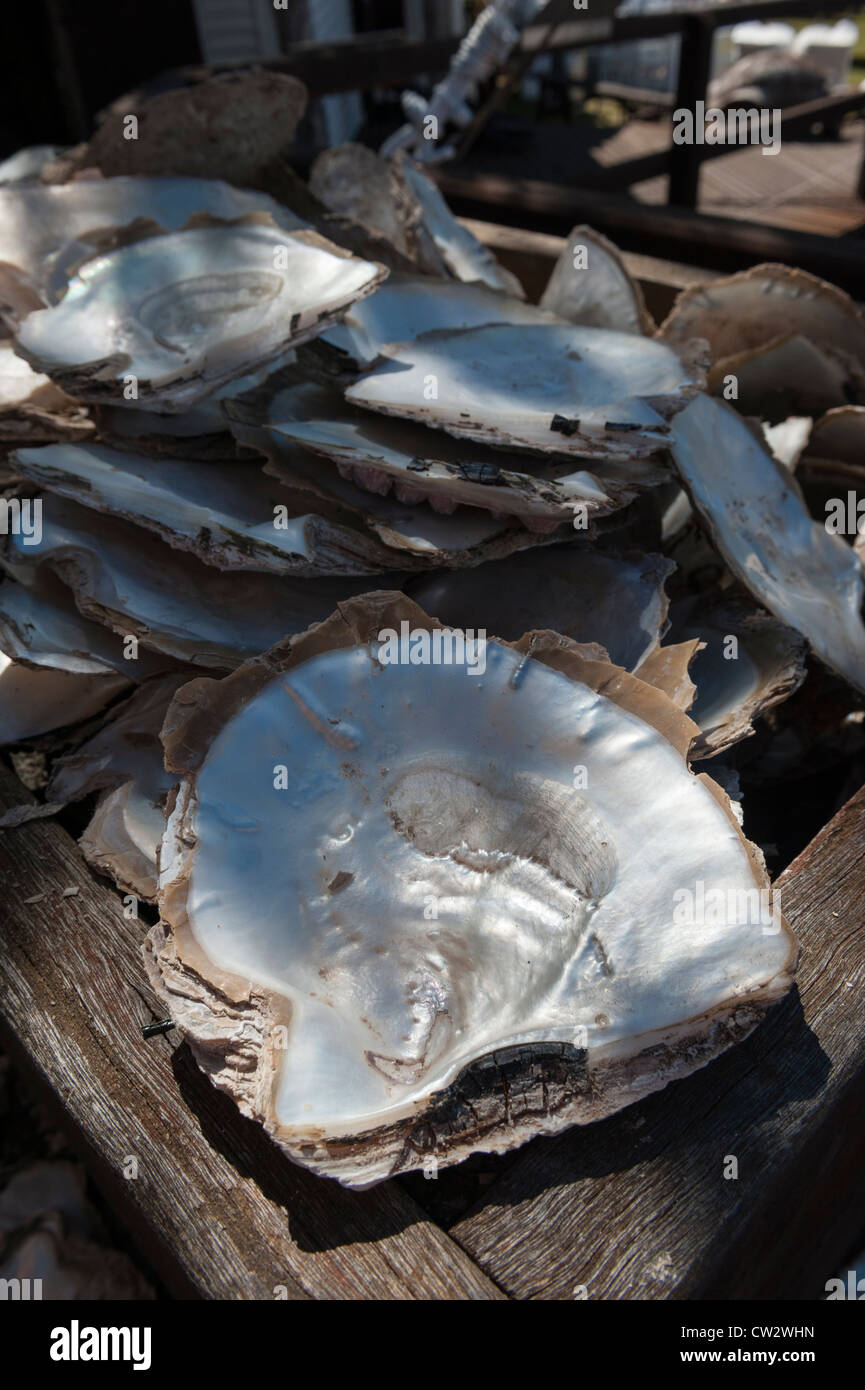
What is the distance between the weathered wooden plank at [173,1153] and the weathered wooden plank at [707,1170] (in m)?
0.06

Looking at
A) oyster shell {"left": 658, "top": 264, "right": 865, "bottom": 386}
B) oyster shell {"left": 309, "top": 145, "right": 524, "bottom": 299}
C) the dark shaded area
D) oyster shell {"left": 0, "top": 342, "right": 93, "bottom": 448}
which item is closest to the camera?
oyster shell {"left": 0, "top": 342, "right": 93, "bottom": 448}

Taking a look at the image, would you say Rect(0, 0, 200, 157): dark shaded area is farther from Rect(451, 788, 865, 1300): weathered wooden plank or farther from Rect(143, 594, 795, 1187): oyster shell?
Rect(451, 788, 865, 1300): weathered wooden plank

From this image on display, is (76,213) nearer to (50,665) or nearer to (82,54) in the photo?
(50,665)

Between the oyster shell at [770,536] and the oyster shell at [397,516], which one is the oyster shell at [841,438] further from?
the oyster shell at [397,516]

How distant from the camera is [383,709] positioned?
1.05 meters

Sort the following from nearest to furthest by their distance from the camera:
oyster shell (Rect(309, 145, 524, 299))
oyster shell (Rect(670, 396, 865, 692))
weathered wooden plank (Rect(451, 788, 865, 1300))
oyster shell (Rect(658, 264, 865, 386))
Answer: weathered wooden plank (Rect(451, 788, 865, 1300)) → oyster shell (Rect(670, 396, 865, 692)) → oyster shell (Rect(658, 264, 865, 386)) → oyster shell (Rect(309, 145, 524, 299))

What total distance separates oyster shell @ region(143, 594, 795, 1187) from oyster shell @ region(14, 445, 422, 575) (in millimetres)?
193

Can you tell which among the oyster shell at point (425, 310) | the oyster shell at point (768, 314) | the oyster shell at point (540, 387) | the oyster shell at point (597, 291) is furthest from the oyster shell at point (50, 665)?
the oyster shell at point (768, 314)

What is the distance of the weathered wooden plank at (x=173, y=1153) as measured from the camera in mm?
810

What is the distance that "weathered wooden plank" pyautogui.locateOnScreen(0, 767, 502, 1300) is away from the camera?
810 mm

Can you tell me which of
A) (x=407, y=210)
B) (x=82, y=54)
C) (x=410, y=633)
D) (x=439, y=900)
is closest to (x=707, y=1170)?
(x=439, y=900)

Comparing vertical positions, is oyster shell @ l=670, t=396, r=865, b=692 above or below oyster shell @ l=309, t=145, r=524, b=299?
below

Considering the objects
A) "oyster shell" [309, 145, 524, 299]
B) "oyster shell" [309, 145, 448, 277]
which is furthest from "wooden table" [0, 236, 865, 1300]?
"oyster shell" [309, 145, 448, 277]

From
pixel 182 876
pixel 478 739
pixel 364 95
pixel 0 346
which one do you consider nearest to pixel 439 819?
pixel 478 739
